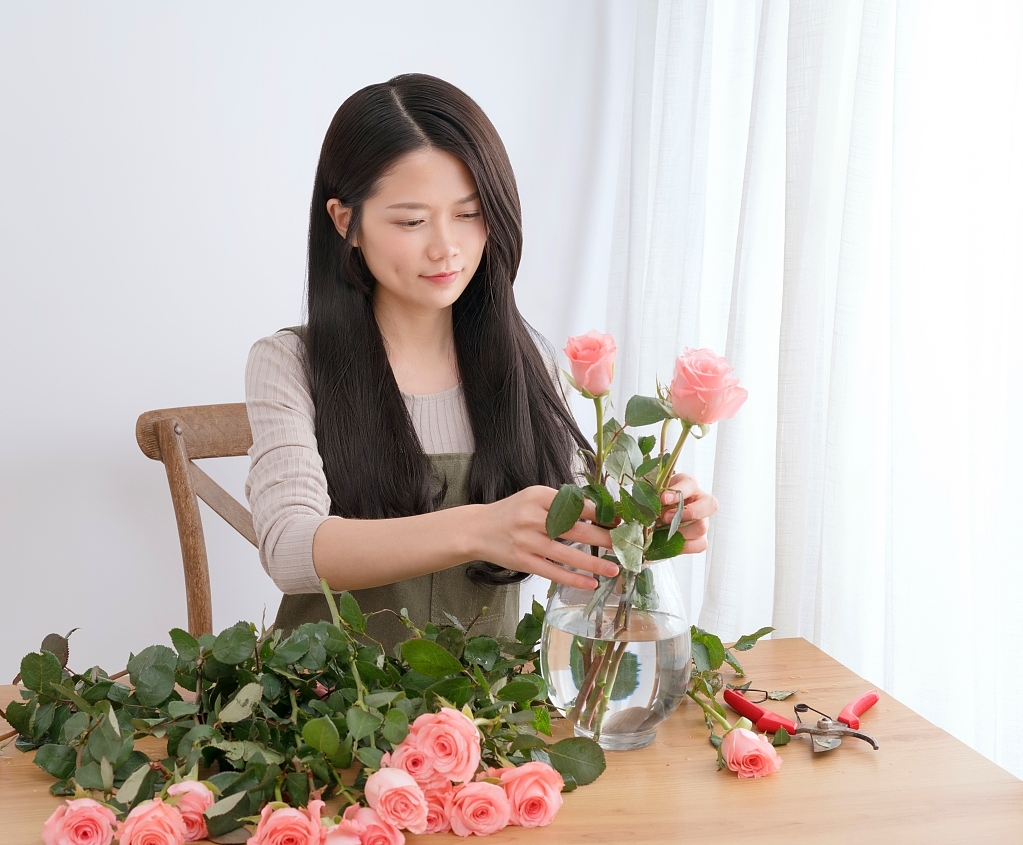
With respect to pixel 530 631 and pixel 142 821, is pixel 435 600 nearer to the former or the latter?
pixel 530 631

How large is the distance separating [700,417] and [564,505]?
118 mm

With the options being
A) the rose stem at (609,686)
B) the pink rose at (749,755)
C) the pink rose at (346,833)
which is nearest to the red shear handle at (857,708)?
the pink rose at (749,755)

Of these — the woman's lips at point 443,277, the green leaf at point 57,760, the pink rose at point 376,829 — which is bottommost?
the green leaf at point 57,760

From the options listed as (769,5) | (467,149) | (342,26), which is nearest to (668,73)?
(769,5)

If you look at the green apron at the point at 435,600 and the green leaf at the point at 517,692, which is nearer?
the green leaf at the point at 517,692

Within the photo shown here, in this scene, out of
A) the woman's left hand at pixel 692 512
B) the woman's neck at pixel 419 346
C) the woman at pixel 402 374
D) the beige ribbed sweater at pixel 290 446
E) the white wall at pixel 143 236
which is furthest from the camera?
the white wall at pixel 143 236

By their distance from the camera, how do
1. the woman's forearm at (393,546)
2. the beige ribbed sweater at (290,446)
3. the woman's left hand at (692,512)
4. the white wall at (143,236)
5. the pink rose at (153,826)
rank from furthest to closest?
the white wall at (143,236), the beige ribbed sweater at (290,446), the woman's forearm at (393,546), the woman's left hand at (692,512), the pink rose at (153,826)

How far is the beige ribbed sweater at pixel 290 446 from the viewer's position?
1.06 meters

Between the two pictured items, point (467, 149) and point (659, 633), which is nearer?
point (659, 633)

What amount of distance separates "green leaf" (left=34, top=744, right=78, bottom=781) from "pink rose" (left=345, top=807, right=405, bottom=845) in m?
0.23

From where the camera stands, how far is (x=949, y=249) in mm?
1192

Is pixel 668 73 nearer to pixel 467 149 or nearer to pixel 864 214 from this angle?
pixel 864 214

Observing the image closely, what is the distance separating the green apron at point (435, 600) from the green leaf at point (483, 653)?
0.46 m

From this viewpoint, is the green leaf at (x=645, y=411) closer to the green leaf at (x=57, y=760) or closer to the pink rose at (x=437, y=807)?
the pink rose at (x=437, y=807)
